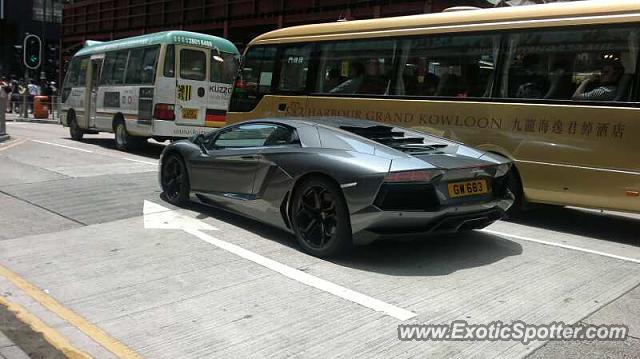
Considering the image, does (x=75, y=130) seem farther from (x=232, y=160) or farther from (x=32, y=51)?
(x=232, y=160)

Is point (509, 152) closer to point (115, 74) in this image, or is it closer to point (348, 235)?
point (348, 235)

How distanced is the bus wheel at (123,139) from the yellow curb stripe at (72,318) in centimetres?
957

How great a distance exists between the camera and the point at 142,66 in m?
13.9

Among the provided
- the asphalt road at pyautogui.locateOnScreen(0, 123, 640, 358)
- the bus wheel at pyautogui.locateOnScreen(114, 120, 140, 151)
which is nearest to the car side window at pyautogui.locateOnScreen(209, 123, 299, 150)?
the asphalt road at pyautogui.locateOnScreen(0, 123, 640, 358)

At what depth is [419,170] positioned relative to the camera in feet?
16.8

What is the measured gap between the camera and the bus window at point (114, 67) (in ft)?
48.3

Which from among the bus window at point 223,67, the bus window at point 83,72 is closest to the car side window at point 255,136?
the bus window at point 223,67

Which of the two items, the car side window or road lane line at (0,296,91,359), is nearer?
road lane line at (0,296,91,359)

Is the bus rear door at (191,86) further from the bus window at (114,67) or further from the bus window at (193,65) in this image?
the bus window at (114,67)

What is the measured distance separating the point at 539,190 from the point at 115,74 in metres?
11.2

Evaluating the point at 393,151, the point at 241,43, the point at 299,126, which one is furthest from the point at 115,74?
the point at 393,151

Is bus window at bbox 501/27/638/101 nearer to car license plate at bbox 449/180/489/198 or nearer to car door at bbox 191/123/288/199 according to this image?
car license plate at bbox 449/180/489/198

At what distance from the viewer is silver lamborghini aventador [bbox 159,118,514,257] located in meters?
5.13

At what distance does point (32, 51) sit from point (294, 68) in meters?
18.4
